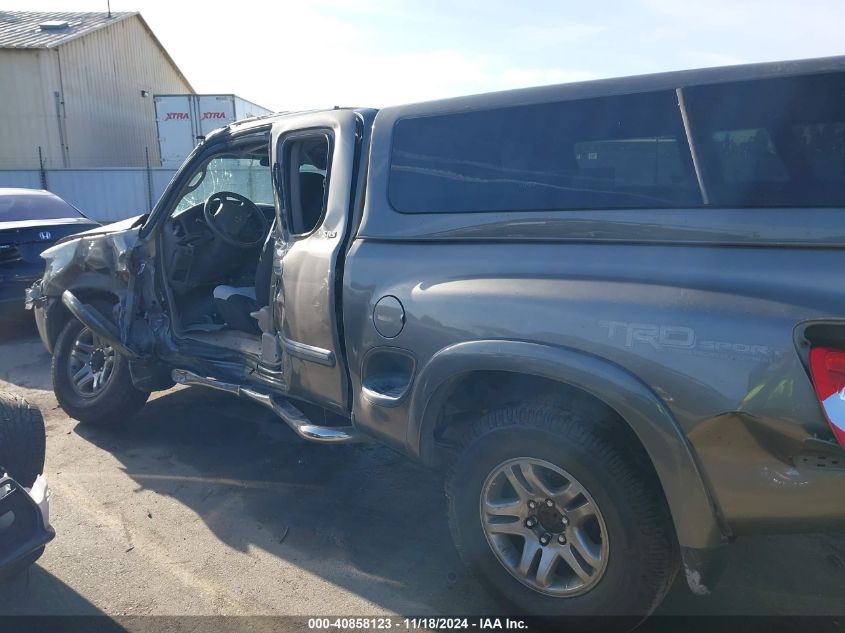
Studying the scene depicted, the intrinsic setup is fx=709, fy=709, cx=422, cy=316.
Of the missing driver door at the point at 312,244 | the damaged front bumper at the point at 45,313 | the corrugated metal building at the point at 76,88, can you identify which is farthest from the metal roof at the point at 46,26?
the missing driver door at the point at 312,244

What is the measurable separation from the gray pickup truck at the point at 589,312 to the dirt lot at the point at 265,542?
51 cm

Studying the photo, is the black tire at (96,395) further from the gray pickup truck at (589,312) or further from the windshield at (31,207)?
the windshield at (31,207)

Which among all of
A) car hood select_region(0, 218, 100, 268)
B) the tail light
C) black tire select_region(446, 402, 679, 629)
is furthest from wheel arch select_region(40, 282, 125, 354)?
the tail light

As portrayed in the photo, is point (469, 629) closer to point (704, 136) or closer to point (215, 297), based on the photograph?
point (704, 136)

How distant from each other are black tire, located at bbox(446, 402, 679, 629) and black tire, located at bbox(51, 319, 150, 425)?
3.11 m


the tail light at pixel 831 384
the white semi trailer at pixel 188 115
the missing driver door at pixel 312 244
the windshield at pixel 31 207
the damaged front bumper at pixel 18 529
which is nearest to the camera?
the tail light at pixel 831 384

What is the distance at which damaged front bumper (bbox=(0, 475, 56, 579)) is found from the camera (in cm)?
271

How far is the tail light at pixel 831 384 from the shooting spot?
2.02 meters

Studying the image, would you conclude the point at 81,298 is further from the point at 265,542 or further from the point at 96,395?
the point at 265,542

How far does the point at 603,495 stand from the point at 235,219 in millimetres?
3572

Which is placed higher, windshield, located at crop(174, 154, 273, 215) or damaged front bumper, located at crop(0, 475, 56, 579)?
windshield, located at crop(174, 154, 273, 215)

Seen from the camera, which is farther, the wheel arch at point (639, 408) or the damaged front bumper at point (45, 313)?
the damaged front bumper at point (45, 313)

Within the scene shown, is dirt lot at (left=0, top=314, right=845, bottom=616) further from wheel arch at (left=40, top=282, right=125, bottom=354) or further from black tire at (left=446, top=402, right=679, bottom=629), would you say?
wheel arch at (left=40, top=282, right=125, bottom=354)

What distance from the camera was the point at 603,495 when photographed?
8.15 ft
